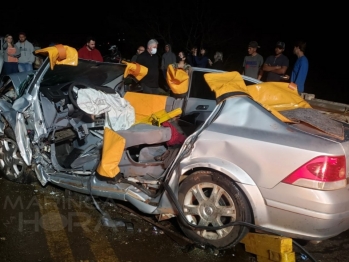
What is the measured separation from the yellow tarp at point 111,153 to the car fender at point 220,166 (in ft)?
2.15

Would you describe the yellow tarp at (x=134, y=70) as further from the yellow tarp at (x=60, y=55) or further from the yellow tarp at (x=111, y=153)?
the yellow tarp at (x=111, y=153)

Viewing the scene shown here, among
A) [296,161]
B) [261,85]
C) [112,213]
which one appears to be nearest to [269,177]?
[296,161]

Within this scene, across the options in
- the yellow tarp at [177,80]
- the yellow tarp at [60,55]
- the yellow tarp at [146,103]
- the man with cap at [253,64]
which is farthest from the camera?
the man with cap at [253,64]

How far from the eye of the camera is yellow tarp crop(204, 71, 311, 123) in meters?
3.65

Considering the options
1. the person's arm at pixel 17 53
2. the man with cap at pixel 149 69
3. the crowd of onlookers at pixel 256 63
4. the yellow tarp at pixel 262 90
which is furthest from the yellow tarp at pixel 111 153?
the person's arm at pixel 17 53

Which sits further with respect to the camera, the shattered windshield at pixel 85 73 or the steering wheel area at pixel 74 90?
the shattered windshield at pixel 85 73

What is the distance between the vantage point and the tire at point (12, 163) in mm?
4887

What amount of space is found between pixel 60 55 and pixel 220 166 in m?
2.20

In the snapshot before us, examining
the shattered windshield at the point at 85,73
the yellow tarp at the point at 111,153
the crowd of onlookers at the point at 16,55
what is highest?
the shattered windshield at the point at 85,73

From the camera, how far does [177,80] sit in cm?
502

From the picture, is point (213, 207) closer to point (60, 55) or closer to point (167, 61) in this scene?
point (60, 55)

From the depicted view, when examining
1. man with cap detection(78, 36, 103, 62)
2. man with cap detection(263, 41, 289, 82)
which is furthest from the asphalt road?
man with cap detection(263, 41, 289, 82)

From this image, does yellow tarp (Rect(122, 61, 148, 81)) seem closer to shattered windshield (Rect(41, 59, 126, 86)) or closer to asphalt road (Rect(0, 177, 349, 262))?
shattered windshield (Rect(41, 59, 126, 86))

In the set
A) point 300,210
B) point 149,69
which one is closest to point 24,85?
point 300,210
